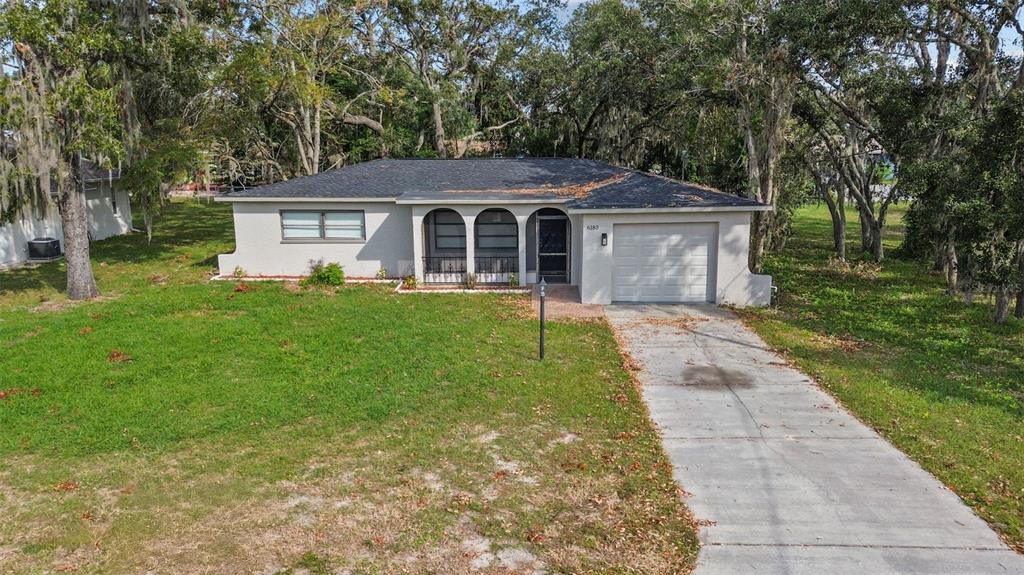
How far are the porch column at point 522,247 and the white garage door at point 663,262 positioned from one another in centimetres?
259

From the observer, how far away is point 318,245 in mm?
16516

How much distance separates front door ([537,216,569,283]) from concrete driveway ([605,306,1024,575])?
695 cm

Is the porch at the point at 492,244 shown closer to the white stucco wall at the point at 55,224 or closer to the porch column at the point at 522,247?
the porch column at the point at 522,247

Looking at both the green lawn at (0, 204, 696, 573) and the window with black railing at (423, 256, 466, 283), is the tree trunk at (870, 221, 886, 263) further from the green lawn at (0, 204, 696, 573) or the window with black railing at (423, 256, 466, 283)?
the window with black railing at (423, 256, 466, 283)

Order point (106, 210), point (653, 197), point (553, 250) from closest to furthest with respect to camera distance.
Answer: point (653, 197) → point (553, 250) → point (106, 210)

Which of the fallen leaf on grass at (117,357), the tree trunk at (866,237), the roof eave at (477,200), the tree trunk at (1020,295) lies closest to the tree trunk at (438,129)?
the roof eave at (477,200)

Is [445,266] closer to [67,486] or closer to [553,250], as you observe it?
[553,250]

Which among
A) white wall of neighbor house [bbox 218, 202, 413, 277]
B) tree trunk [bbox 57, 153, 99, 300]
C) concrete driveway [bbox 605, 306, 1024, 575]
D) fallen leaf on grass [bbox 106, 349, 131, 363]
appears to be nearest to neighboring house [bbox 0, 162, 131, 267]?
tree trunk [bbox 57, 153, 99, 300]

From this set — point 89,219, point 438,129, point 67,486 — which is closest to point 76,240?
point 67,486

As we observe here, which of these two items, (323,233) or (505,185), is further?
(505,185)

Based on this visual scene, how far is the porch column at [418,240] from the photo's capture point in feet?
50.5

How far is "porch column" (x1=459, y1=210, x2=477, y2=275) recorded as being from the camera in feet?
50.1

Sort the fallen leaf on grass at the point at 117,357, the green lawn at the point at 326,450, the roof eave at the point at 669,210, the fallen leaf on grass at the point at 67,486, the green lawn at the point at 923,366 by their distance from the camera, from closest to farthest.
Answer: the green lawn at the point at 326,450 < the fallen leaf on grass at the point at 67,486 < the green lawn at the point at 923,366 < the fallen leaf on grass at the point at 117,357 < the roof eave at the point at 669,210

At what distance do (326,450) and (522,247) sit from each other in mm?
9366
